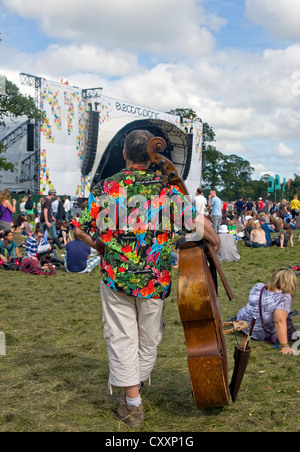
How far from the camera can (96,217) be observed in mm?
3209

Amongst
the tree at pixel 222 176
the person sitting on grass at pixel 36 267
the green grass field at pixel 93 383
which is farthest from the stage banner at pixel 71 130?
the tree at pixel 222 176

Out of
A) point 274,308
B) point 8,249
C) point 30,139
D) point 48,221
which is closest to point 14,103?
point 30,139

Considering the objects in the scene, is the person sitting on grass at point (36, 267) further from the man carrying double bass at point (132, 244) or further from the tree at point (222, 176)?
the tree at point (222, 176)

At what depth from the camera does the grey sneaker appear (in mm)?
3199

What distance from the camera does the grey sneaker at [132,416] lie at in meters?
3.20

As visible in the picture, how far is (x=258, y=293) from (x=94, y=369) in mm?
2004

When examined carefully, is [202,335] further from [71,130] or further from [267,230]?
[71,130]

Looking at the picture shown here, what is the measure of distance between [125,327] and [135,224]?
0.69m

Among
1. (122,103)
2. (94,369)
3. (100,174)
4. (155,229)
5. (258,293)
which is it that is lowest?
(94,369)

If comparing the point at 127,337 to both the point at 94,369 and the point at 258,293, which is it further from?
the point at 258,293

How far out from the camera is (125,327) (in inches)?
126

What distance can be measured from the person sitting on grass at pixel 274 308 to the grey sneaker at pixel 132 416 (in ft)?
6.96

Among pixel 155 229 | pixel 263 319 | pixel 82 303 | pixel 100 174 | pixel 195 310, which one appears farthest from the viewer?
pixel 100 174

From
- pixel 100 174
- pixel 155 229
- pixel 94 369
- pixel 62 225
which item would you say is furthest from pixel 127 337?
pixel 100 174
